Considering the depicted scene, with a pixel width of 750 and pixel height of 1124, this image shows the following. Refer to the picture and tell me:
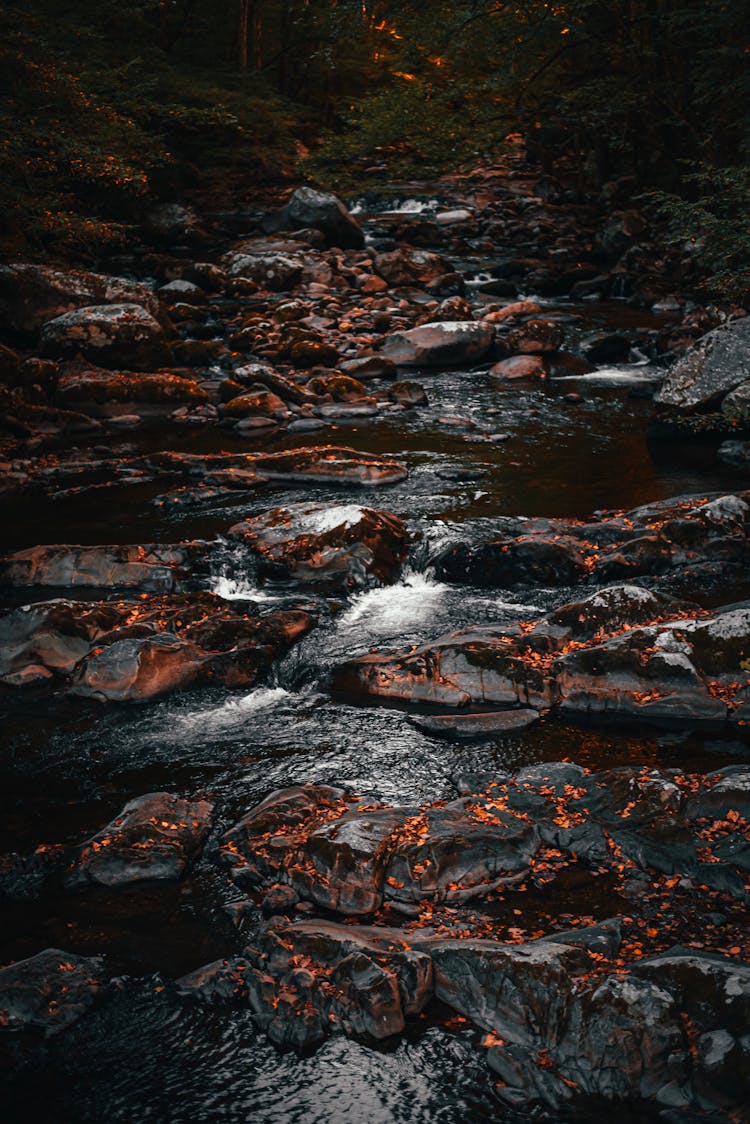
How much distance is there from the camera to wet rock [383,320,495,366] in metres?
15.3

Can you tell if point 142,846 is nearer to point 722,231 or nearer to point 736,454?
point 736,454

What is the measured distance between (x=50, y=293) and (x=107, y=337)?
87.6 inches

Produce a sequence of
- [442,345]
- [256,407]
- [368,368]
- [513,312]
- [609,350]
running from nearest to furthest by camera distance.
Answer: [256,407] < [368,368] < [442,345] < [609,350] < [513,312]

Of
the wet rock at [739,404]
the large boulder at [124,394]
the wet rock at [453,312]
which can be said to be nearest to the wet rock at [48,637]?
the large boulder at [124,394]

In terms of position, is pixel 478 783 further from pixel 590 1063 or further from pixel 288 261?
pixel 288 261

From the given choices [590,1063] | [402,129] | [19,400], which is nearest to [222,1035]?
[590,1063]

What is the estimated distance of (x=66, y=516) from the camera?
9789mm

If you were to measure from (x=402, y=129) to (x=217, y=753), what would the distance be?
21973mm

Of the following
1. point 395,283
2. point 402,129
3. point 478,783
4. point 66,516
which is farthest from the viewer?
point 402,129

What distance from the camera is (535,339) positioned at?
51.0 feet

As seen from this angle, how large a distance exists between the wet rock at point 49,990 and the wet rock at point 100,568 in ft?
14.4

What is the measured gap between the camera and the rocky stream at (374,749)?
354 centimetres

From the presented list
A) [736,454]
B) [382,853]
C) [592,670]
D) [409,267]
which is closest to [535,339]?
[736,454]

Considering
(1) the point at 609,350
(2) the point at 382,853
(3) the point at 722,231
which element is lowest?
(2) the point at 382,853
